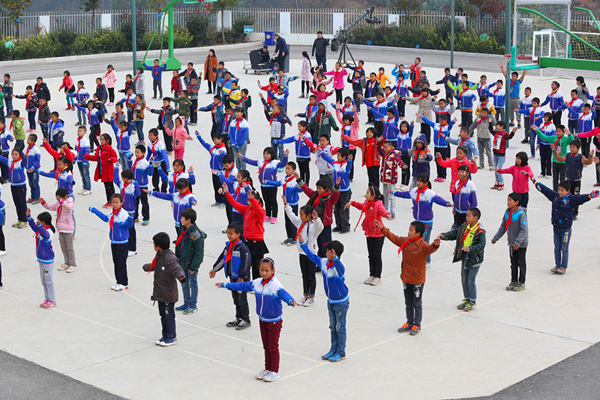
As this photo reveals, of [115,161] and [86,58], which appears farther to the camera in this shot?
[86,58]

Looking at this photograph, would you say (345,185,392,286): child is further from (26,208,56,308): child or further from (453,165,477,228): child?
(26,208,56,308): child

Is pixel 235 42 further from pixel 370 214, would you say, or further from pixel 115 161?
pixel 370 214

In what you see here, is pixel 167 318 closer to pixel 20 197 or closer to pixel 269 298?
pixel 269 298

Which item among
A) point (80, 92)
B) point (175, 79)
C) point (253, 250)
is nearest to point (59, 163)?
point (253, 250)

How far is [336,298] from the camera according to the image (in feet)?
35.5

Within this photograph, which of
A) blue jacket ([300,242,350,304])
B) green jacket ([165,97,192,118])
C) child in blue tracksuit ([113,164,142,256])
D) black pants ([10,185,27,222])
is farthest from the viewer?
green jacket ([165,97,192,118])

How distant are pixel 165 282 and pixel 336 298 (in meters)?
2.35

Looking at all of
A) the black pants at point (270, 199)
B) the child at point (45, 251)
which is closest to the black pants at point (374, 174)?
the black pants at point (270, 199)

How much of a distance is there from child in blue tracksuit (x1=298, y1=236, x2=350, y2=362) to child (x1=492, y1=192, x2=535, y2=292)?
11.4ft

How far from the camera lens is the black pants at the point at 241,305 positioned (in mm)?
12016

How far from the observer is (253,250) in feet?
43.7

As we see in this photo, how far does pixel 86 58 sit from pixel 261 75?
1343 centimetres

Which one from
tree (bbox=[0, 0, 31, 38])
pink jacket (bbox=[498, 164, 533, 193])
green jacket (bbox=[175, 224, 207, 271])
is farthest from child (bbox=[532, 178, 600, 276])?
tree (bbox=[0, 0, 31, 38])

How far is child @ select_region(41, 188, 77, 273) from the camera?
46.6 ft
